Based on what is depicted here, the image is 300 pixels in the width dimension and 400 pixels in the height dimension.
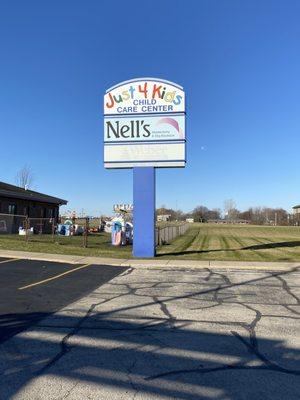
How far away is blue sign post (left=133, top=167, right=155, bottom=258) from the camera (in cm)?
2153

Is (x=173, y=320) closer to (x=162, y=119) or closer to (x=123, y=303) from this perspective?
(x=123, y=303)

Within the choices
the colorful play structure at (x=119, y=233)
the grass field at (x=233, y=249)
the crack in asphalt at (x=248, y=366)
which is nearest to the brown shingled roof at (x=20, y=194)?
the colorful play structure at (x=119, y=233)

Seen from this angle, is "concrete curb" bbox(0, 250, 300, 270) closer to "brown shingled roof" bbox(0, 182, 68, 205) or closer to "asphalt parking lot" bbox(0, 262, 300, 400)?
"asphalt parking lot" bbox(0, 262, 300, 400)

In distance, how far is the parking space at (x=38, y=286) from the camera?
849 centimetres

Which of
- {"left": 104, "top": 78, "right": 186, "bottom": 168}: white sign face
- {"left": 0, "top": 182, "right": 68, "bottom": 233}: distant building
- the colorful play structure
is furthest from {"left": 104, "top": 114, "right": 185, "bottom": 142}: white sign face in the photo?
{"left": 0, "top": 182, "right": 68, "bottom": 233}: distant building

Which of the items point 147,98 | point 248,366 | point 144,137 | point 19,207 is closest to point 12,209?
point 19,207

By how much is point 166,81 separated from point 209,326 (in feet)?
51.1

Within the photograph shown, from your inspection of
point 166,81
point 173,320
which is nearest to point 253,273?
point 173,320

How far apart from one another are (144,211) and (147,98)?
497cm

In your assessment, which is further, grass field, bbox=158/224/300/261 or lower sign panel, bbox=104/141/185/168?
grass field, bbox=158/224/300/261

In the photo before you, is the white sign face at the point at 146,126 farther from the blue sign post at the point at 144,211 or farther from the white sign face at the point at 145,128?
the blue sign post at the point at 144,211

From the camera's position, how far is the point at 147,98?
22.0 m

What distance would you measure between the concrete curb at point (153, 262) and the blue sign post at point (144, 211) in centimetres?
170

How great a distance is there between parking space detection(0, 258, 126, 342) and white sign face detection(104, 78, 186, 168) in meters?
6.19
